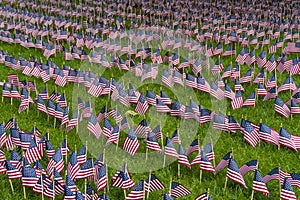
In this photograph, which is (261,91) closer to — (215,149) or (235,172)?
(215,149)

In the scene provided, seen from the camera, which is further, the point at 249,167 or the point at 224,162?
the point at 224,162

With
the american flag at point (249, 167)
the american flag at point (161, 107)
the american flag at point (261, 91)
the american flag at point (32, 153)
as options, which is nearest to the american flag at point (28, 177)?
the american flag at point (32, 153)

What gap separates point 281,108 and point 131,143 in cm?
371

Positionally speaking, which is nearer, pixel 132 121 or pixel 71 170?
pixel 71 170

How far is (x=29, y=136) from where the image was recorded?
864 cm

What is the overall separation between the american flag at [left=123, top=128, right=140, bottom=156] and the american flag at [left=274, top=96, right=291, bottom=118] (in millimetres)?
3525

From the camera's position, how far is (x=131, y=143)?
28.3ft

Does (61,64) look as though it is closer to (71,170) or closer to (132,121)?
(132,121)

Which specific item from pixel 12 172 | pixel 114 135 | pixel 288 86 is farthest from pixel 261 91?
pixel 12 172

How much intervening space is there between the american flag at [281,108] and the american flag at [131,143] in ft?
11.6

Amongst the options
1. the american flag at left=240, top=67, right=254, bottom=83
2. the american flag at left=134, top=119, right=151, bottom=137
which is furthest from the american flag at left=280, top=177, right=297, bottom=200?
the american flag at left=240, top=67, right=254, bottom=83

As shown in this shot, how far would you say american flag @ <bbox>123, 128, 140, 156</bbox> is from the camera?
8.58m

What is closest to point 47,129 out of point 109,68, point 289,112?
point 109,68

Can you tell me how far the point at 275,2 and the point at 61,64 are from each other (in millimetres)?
12344
